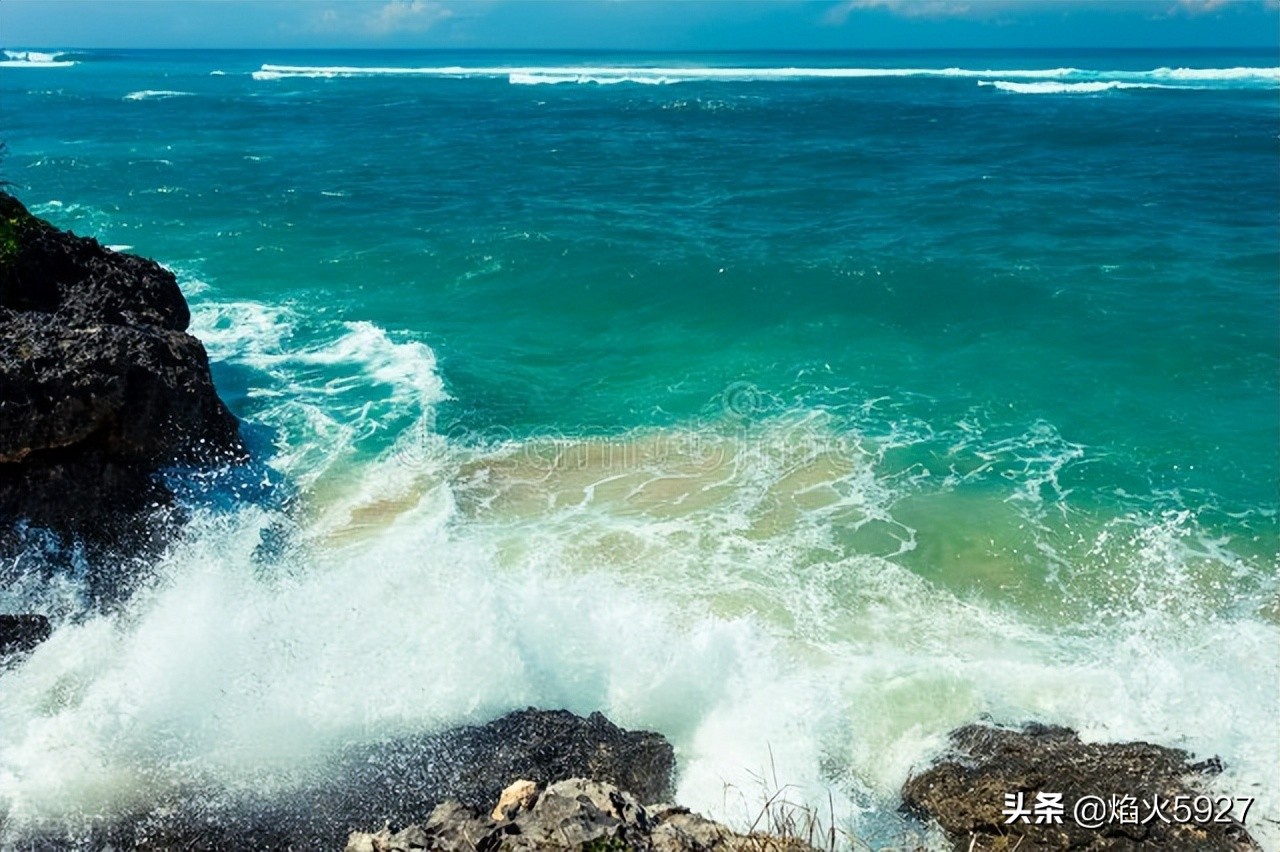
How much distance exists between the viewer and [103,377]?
11586mm

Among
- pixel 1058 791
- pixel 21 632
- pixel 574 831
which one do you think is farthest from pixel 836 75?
pixel 574 831

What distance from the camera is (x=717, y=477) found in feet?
46.9

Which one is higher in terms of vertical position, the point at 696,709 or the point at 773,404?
the point at 773,404

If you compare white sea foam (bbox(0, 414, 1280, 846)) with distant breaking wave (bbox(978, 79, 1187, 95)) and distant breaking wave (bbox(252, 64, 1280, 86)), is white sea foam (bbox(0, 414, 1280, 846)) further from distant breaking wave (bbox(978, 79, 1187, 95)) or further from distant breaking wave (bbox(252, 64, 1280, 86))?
distant breaking wave (bbox(252, 64, 1280, 86))

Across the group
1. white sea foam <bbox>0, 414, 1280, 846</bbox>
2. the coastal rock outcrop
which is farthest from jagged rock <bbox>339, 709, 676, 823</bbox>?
the coastal rock outcrop

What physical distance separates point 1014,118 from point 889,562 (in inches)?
1747

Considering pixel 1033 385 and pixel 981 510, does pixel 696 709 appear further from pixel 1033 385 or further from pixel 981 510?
pixel 1033 385

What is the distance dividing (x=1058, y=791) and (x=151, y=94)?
8159 centimetres

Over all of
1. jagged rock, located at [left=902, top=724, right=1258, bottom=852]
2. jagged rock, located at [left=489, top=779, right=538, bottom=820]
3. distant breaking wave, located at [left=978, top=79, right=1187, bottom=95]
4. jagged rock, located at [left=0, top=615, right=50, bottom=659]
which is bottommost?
jagged rock, located at [left=902, top=724, right=1258, bottom=852]

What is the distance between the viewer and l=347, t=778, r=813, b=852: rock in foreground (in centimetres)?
591

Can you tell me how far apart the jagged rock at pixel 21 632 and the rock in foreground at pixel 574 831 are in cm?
572

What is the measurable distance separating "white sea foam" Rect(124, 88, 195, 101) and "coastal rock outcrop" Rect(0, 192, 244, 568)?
63819mm

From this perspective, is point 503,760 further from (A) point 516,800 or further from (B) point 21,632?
(B) point 21,632

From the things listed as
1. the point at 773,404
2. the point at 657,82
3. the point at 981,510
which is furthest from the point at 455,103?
the point at 981,510
